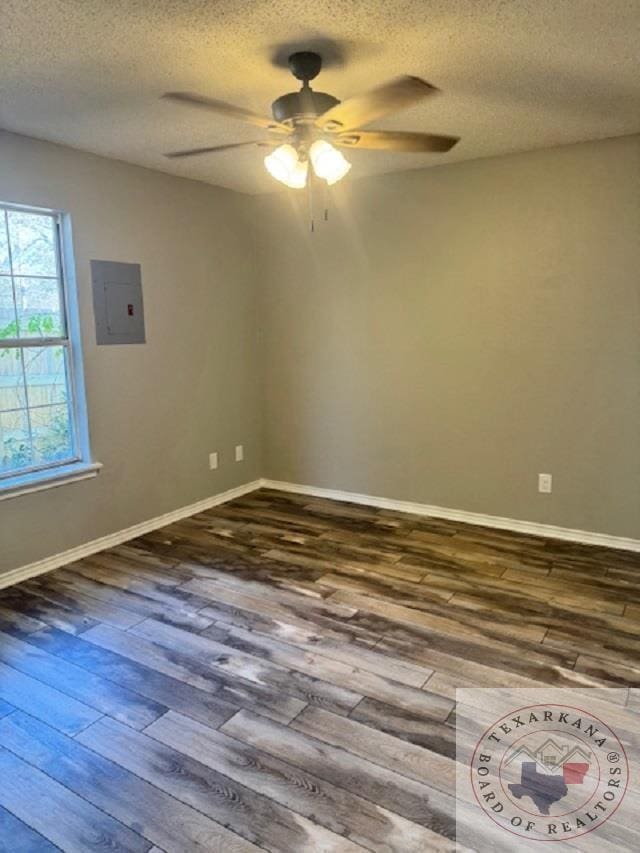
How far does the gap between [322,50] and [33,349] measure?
88.2 inches

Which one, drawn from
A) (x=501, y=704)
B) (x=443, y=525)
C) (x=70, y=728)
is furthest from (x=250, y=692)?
(x=443, y=525)

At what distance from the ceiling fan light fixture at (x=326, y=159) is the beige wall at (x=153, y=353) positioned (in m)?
1.85

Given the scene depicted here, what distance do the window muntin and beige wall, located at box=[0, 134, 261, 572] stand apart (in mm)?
117

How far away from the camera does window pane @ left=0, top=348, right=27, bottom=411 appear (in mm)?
3172

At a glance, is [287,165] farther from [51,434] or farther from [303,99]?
[51,434]

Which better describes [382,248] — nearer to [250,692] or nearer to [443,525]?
[443,525]

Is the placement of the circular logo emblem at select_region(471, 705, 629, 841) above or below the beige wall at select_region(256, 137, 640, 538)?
below

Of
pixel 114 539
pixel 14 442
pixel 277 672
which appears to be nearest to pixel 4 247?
pixel 14 442

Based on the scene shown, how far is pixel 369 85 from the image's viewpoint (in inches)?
97.3

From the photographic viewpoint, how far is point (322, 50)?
7.06 ft

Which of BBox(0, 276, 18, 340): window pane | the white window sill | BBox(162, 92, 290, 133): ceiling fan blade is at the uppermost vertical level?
BBox(162, 92, 290, 133): ceiling fan blade

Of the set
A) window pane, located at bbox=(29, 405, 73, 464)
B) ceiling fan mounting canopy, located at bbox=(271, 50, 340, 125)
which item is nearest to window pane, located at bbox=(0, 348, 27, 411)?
window pane, located at bbox=(29, 405, 73, 464)

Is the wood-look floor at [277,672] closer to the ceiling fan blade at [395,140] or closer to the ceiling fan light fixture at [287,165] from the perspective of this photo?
the ceiling fan light fixture at [287,165]

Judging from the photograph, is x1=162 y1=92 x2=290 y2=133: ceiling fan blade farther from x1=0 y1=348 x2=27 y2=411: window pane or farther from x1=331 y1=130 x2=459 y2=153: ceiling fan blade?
x1=0 y1=348 x2=27 y2=411: window pane
